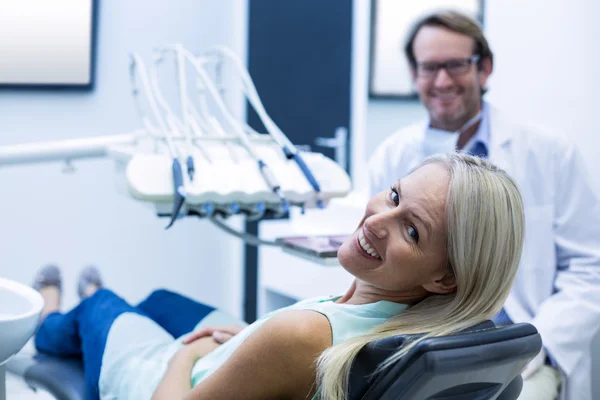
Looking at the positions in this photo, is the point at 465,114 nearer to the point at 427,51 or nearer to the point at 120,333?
the point at 427,51

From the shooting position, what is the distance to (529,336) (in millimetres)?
958

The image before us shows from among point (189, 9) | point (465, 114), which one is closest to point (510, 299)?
point (465, 114)

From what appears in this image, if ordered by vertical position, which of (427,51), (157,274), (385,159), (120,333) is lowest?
(157,274)

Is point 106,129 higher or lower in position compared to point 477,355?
higher

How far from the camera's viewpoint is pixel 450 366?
33.6 inches

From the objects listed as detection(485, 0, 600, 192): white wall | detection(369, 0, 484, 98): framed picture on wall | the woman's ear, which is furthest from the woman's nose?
detection(369, 0, 484, 98): framed picture on wall

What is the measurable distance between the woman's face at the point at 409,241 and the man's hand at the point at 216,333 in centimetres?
40

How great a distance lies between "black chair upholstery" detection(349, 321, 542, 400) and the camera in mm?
855

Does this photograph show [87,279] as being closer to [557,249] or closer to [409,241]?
[557,249]

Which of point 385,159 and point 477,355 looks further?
point 385,159

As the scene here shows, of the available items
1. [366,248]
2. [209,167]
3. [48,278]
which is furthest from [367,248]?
[48,278]

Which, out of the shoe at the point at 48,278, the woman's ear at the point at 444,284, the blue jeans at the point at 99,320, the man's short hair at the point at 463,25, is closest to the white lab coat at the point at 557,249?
the man's short hair at the point at 463,25

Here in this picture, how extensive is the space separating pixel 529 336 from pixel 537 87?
4.25 ft

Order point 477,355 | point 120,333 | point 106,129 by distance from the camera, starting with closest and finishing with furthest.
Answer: point 477,355 < point 120,333 < point 106,129
